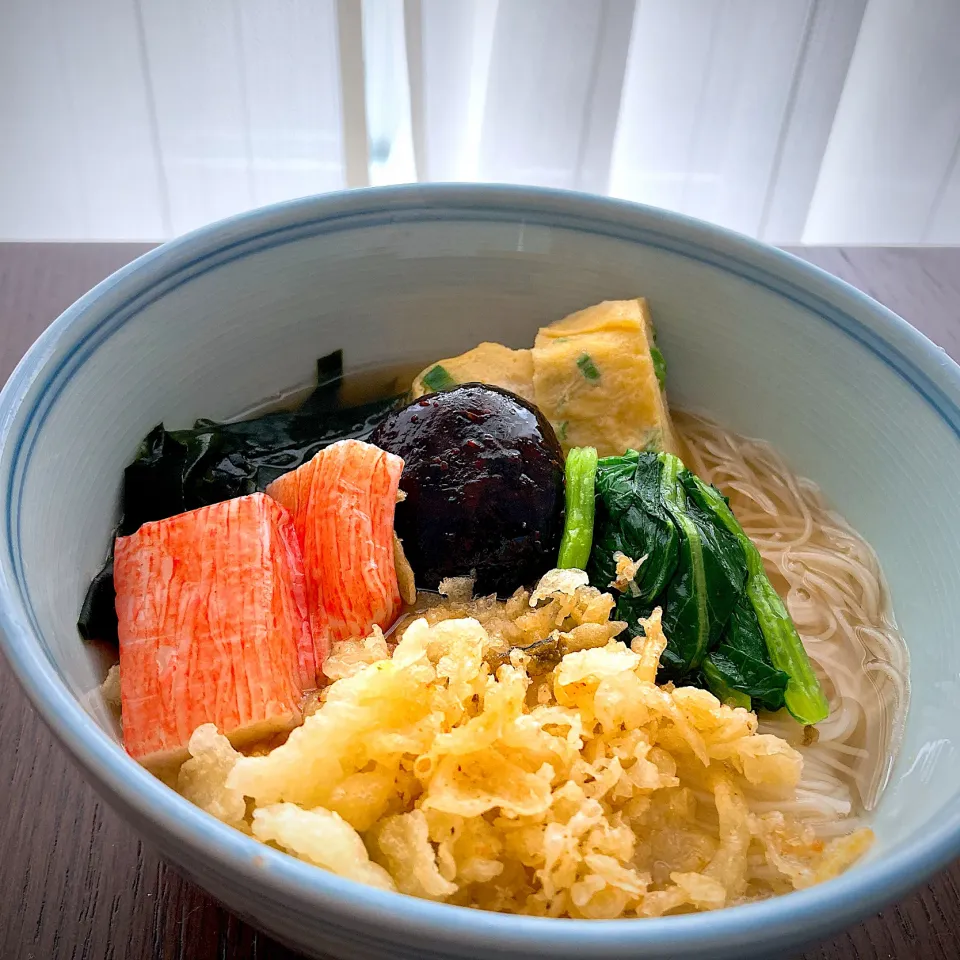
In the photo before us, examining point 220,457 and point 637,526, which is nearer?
point 637,526

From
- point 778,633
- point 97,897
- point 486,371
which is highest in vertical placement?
point 486,371

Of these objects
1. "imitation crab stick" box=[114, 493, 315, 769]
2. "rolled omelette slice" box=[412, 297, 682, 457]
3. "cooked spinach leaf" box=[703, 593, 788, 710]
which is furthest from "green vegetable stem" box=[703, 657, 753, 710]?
"imitation crab stick" box=[114, 493, 315, 769]

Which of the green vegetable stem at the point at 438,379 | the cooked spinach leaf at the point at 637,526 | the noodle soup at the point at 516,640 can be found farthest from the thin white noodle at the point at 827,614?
the green vegetable stem at the point at 438,379

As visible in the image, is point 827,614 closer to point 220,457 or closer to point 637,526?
point 637,526

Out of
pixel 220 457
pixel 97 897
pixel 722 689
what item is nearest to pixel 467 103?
pixel 220 457

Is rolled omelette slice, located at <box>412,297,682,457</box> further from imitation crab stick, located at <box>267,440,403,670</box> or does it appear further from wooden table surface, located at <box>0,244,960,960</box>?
wooden table surface, located at <box>0,244,960,960</box>

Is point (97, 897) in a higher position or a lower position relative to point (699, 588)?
lower

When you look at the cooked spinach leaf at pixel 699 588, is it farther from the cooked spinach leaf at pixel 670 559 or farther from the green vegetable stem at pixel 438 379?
the green vegetable stem at pixel 438 379
